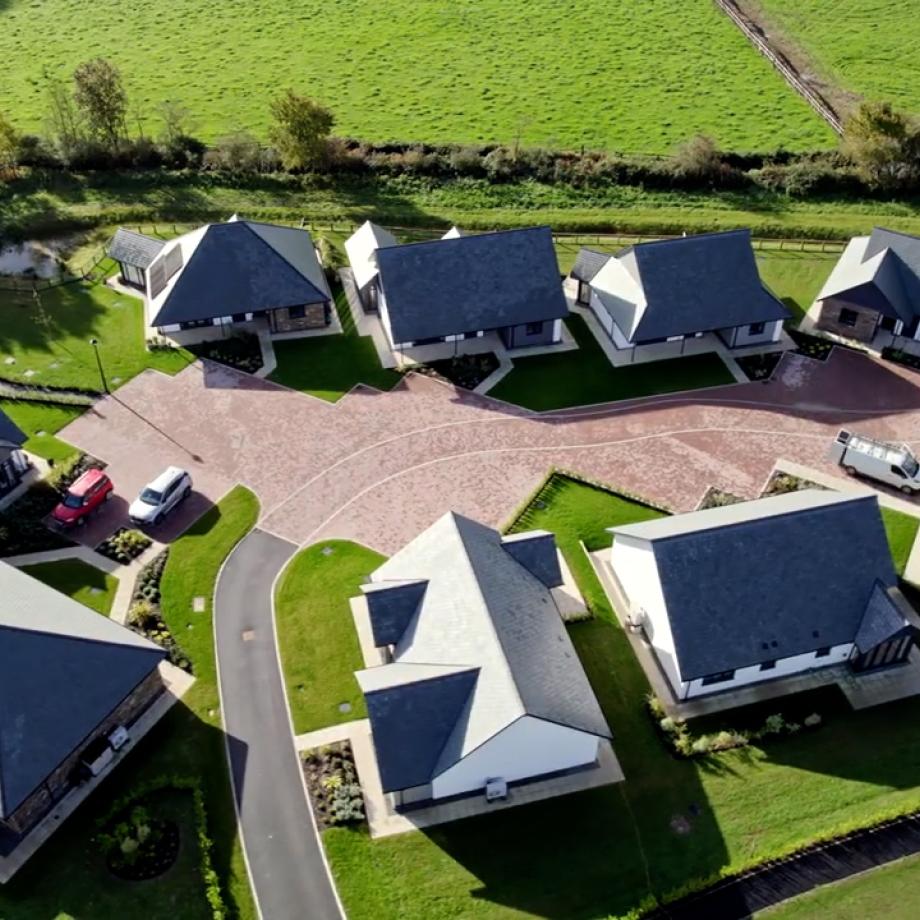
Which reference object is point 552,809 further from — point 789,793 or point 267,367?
point 267,367

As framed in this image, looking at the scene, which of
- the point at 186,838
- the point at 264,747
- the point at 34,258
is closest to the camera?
the point at 186,838

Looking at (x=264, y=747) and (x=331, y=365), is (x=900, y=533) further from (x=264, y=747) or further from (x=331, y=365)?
(x=331, y=365)

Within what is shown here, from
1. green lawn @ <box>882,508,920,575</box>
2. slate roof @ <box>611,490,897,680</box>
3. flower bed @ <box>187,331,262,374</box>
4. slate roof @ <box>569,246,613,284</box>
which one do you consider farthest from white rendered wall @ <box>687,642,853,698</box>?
flower bed @ <box>187,331,262,374</box>

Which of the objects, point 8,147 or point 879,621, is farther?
point 8,147

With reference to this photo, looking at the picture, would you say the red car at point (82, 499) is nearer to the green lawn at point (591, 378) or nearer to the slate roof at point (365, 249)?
the slate roof at point (365, 249)

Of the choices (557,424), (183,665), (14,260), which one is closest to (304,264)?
(557,424)

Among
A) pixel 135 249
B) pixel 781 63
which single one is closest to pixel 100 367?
pixel 135 249
